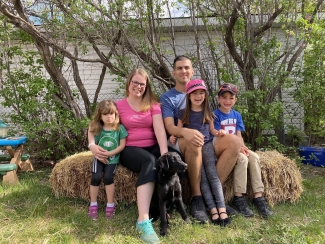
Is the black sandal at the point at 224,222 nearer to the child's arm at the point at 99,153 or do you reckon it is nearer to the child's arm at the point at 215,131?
the child's arm at the point at 215,131

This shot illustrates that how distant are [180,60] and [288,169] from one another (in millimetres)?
1773

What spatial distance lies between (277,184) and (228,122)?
0.89m

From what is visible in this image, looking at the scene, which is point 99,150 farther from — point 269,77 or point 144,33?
point 269,77

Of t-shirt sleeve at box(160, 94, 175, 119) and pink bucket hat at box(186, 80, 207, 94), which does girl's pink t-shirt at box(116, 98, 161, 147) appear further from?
pink bucket hat at box(186, 80, 207, 94)

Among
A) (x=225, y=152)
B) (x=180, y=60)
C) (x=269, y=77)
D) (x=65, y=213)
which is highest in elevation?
(x=180, y=60)

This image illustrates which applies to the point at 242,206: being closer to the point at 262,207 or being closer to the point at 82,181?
the point at 262,207

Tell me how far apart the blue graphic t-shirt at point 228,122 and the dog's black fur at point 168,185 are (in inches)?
34.8

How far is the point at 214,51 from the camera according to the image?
15.7 feet

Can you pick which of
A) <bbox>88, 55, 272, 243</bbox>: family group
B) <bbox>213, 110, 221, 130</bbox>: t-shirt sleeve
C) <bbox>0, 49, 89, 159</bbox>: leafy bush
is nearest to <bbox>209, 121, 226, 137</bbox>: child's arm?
<bbox>88, 55, 272, 243</bbox>: family group

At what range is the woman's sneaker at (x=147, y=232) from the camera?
8.30 feet

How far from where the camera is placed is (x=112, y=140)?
125 inches

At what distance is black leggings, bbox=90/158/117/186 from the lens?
3100 mm

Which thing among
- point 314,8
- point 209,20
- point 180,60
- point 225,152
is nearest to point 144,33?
point 209,20

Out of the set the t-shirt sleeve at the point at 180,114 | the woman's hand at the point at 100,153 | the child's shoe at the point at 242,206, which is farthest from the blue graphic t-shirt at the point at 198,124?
the woman's hand at the point at 100,153
